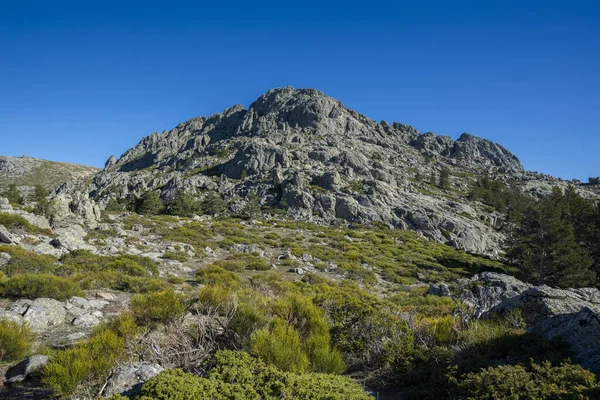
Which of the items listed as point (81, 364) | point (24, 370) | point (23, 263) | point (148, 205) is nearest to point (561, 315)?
point (81, 364)

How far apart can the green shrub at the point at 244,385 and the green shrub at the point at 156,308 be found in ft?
8.62

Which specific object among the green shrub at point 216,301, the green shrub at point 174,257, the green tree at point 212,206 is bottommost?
the green shrub at point 174,257

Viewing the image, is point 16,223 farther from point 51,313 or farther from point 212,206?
point 212,206

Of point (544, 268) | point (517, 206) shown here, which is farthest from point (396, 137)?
point (544, 268)

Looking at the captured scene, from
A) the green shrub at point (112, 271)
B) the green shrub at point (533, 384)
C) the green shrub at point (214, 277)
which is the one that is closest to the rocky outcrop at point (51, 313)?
the green shrub at point (112, 271)

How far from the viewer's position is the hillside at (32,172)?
151000 mm

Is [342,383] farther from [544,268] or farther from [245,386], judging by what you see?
[544,268]

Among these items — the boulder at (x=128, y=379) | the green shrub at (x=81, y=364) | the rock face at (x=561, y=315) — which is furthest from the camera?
the rock face at (x=561, y=315)

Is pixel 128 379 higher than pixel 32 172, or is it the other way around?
pixel 32 172

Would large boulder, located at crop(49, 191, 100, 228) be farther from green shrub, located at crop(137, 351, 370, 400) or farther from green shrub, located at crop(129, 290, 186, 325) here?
green shrub, located at crop(137, 351, 370, 400)

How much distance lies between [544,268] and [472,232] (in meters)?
25.8

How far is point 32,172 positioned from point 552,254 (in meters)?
220

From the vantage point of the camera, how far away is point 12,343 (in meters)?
6.30

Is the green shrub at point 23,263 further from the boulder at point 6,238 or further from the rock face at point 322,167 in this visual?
the rock face at point 322,167
